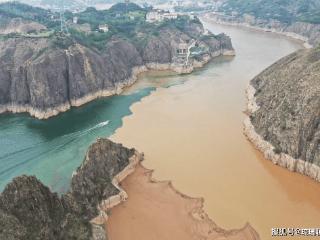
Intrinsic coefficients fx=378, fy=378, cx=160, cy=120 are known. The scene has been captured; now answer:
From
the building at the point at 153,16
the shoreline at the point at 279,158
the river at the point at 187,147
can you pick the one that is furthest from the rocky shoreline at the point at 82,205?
the building at the point at 153,16

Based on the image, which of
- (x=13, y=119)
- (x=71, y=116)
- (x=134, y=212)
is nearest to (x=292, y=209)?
(x=134, y=212)

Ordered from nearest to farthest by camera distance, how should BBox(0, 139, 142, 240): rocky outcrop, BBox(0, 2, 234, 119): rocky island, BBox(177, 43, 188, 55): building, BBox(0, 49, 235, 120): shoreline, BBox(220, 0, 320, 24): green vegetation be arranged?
BBox(0, 139, 142, 240): rocky outcrop → BBox(0, 49, 235, 120): shoreline → BBox(0, 2, 234, 119): rocky island → BBox(177, 43, 188, 55): building → BBox(220, 0, 320, 24): green vegetation

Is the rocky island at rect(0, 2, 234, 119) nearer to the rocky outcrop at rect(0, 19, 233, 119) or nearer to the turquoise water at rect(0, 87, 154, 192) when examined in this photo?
the rocky outcrop at rect(0, 19, 233, 119)

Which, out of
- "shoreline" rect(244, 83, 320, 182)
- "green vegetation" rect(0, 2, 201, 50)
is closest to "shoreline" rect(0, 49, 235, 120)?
"green vegetation" rect(0, 2, 201, 50)

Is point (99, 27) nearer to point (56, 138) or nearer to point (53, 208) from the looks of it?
point (56, 138)

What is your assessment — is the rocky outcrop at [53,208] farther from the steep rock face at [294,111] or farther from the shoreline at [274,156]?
the steep rock face at [294,111]

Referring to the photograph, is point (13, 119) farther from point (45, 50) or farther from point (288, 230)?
point (288, 230)
